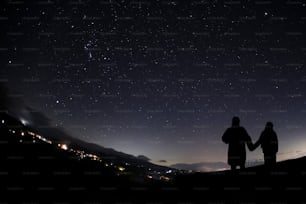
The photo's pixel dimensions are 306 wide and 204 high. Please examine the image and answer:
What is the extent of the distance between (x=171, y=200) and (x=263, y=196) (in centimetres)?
205

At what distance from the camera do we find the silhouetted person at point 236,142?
384 inches

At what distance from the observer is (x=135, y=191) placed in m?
10.3

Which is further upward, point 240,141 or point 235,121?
point 235,121

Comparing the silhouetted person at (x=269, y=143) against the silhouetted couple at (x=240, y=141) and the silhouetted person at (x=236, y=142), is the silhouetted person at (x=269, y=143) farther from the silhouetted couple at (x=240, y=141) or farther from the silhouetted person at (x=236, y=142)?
the silhouetted person at (x=236, y=142)

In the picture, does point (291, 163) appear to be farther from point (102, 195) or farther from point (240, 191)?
point (102, 195)

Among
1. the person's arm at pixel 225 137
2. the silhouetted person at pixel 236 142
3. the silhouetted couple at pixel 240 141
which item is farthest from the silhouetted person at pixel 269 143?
the person's arm at pixel 225 137

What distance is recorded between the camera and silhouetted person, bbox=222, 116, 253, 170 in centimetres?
975

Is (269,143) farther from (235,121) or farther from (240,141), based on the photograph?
(235,121)

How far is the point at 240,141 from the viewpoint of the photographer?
9.71 metres

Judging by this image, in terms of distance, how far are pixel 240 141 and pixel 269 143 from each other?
3.38 ft

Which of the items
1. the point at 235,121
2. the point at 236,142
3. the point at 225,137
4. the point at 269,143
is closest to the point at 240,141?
the point at 236,142

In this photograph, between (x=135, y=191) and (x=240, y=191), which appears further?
(x=135, y=191)

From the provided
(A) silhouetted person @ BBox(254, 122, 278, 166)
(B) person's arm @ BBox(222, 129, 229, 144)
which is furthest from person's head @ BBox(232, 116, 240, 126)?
(A) silhouetted person @ BBox(254, 122, 278, 166)

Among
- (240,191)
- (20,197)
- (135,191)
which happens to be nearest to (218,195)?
(240,191)
